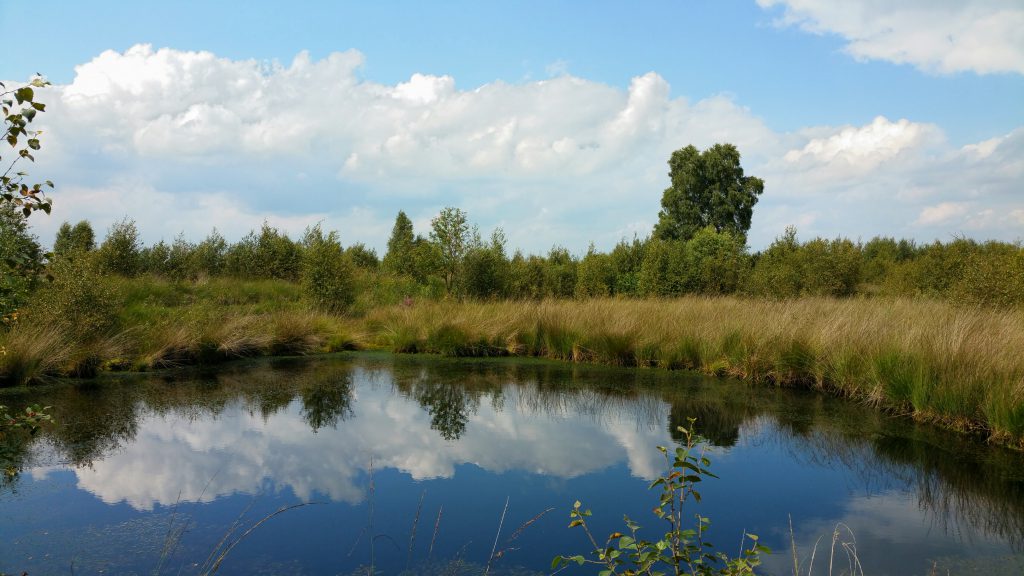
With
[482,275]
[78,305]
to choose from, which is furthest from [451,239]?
[78,305]

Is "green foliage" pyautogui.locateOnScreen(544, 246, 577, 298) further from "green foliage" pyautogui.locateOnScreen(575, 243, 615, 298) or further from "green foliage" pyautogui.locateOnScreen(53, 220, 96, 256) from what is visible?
"green foliage" pyautogui.locateOnScreen(53, 220, 96, 256)

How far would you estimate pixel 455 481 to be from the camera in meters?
4.77

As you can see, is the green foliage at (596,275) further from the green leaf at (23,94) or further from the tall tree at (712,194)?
the green leaf at (23,94)

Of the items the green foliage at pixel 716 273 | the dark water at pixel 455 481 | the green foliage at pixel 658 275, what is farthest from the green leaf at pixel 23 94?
the green foliage at pixel 716 273

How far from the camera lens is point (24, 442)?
5.52 m

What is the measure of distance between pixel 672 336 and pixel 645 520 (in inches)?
261

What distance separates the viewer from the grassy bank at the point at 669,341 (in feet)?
20.9

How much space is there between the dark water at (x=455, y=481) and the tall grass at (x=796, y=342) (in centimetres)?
43

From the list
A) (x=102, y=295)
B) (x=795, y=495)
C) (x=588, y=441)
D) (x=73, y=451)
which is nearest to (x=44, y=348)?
(x=102, y=295)

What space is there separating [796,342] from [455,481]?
5902mm

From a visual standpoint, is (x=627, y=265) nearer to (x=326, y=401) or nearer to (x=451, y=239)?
(x=451, y=239)

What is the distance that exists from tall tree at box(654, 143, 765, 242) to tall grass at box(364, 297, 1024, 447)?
20.3m

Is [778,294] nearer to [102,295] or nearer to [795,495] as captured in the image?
[795,495]

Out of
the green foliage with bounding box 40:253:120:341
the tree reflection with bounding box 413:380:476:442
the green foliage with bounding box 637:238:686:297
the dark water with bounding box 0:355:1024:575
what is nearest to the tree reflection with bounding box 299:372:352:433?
the dark water with bounding box 0:355:1024:575
